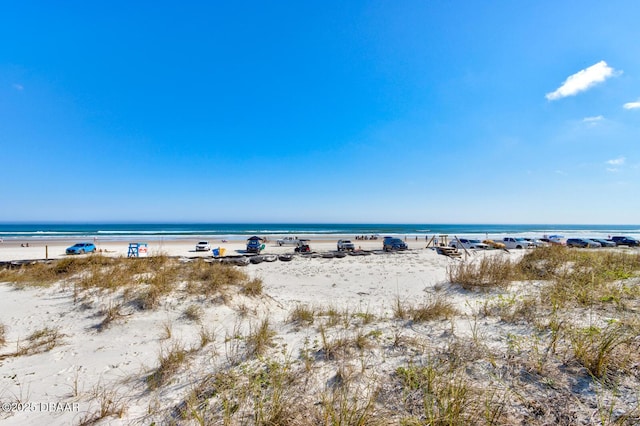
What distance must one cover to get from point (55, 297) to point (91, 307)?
2.01 meters

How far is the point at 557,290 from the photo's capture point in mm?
6766

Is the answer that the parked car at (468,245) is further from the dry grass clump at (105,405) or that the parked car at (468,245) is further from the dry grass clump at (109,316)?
the dry grass clump at (105,405)

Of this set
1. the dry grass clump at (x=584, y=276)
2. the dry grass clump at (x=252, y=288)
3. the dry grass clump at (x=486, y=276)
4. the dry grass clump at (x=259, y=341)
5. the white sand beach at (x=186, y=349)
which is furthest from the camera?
the dry grass clump at (x=486, y=276)

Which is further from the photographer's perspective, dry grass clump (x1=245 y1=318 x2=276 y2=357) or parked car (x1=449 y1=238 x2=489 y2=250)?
parked car (x1=449 y1=238 x2=489 y2=250)

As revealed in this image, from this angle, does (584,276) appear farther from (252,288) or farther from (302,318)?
(252,288)

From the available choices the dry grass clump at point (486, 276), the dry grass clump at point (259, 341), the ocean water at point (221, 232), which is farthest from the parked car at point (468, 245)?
the ocean water at point (221, 232)

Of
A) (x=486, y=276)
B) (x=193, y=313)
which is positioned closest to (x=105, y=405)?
(x=193, y=313)

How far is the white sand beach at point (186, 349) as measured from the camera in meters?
3.25

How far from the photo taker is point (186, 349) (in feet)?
15.9

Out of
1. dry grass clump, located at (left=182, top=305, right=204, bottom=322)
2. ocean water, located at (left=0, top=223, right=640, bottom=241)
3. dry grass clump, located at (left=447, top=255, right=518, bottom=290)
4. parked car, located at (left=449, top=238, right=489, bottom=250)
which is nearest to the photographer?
dry grass clump, located at (left=182, top=305, right=204, bottom=322)

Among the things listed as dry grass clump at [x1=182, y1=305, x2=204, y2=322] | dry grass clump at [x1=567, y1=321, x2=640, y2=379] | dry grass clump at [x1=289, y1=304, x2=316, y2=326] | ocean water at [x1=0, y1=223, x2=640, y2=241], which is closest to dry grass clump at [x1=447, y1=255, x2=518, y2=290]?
dry grass clump at [x1=567, y1=321, x2=640, y2=379]

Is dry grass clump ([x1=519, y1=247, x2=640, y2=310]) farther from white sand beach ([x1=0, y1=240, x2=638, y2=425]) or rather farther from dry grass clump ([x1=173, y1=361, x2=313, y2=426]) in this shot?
dry grass clump ([x1=173, y1=361, x2=313, y2=426])

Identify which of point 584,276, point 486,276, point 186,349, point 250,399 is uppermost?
point 584,276

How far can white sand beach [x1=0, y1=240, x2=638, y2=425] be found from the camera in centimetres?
325
